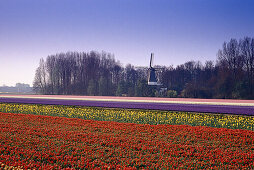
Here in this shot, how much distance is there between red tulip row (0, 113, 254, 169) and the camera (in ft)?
25.2

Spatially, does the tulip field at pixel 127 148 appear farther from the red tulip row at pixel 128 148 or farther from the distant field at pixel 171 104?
the distant field at pixel 171 104

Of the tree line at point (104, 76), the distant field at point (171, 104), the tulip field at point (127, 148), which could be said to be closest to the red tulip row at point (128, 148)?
the tulip field at point (127, 148)

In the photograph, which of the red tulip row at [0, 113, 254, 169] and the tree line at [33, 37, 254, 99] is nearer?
the red tulip row at [0, 113, 254, 169]

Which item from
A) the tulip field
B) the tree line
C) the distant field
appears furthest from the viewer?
the tree line

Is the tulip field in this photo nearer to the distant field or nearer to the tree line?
the distant field

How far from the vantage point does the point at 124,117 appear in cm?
1747

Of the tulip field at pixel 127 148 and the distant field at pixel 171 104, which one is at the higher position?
the distant field at pixel 171 104

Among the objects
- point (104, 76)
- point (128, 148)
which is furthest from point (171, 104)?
point (104, 76)

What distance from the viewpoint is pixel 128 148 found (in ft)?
30.8

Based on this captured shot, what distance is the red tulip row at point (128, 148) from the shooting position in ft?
25.2

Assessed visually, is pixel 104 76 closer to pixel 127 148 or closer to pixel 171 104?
pixel 171 104

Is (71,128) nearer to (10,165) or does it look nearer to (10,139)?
(10,139)

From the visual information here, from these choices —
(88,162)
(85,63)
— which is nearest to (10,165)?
(88,162)

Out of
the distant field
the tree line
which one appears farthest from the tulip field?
the tree line
